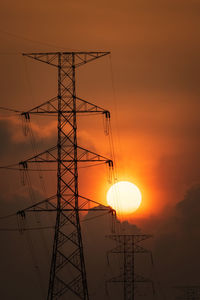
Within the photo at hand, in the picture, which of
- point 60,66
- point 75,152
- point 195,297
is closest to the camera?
point 75,152

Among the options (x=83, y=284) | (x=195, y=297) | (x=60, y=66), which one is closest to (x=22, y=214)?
(x=83, y=284)

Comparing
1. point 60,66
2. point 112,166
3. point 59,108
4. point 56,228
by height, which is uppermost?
point 60,66

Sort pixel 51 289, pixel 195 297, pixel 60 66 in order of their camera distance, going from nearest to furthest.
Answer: pixel 51 289, pixel 60 66, pixel 195 297

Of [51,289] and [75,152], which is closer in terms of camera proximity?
[51,289]

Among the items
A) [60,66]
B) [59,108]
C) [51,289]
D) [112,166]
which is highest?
[60,66]

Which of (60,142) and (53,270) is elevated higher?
(60,142)

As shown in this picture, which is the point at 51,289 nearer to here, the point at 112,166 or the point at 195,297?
the point at 112,166

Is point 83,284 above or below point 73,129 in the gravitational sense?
below

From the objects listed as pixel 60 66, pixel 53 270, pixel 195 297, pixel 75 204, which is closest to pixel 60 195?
pixel 75 204

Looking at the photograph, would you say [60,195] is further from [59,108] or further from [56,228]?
[59,108]

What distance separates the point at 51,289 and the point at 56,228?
14.7 ft

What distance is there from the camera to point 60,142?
5122 centimetres

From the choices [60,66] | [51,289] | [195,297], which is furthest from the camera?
[195,297]

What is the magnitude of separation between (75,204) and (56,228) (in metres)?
2.65
